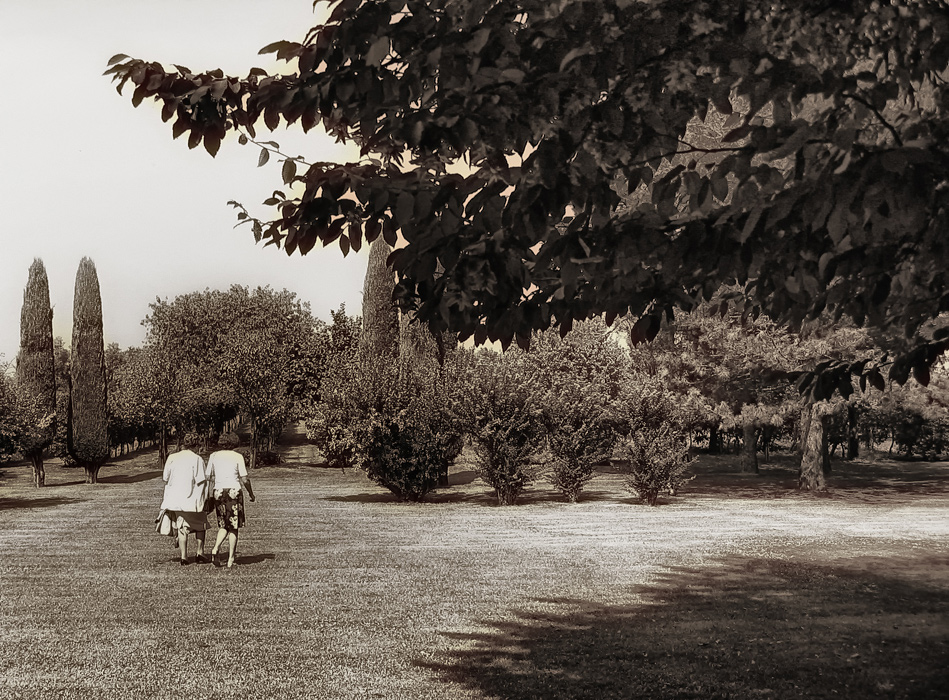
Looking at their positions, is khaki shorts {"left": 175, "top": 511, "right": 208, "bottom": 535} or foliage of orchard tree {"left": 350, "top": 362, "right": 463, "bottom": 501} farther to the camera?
foliage of orchard tree {"left": 350, "top": 362, "right": 463, "bottom": 501}

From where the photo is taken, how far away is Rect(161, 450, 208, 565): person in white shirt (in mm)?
12992

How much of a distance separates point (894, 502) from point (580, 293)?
91.9ft

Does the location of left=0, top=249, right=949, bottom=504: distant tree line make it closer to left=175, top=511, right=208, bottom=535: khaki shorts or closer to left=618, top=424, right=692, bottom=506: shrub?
left=618, top=424, right=692, bottom=506: shrub

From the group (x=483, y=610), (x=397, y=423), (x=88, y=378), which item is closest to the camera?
(x=483, y=610)

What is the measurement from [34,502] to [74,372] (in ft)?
49.9

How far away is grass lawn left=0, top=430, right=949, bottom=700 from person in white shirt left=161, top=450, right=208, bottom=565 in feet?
2.35

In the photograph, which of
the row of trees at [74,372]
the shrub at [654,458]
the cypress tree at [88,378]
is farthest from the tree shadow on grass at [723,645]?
the cypress tree at [88,378]

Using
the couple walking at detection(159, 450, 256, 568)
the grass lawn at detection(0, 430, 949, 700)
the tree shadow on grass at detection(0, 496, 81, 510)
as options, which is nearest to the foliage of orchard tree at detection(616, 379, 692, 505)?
the grass lawn at detection(0, 430, 949, 700)

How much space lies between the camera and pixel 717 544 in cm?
1630

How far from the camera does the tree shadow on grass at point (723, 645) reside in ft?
22.7

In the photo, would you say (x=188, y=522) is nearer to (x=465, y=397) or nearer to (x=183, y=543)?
(x=183, y=543)

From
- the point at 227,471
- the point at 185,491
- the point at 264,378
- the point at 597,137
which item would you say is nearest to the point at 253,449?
the point at 264,378

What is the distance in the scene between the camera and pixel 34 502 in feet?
93.1

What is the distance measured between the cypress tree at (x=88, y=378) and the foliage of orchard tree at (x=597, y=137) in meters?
39.0
